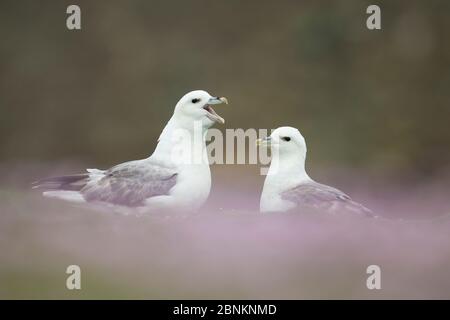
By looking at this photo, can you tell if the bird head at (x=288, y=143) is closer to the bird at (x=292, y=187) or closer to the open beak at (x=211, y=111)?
the bird at (x=292, y=187)

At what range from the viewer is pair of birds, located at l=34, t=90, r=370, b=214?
14.4 feet

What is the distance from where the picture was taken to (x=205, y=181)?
4367 mm

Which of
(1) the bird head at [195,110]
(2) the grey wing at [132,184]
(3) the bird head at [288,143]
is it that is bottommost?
(2) the grey wing at [132,184]

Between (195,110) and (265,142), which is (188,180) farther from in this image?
(265,142)

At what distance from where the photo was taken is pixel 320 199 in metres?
4.43

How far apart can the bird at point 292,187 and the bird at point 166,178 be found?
1.29 feet

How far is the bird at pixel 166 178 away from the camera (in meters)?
4.37

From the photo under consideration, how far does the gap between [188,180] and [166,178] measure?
0.17m

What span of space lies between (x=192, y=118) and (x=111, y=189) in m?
0.69

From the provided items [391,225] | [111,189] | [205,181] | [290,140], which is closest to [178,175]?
[205,181]

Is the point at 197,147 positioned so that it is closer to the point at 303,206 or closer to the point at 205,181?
the point at 205,181

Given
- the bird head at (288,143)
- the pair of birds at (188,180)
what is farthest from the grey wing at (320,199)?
the bird head at (288,143)

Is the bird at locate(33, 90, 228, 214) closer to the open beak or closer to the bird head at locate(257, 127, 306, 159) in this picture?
the open beak

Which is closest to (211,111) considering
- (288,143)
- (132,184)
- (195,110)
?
(195,110)
